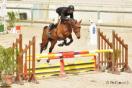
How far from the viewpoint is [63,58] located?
14.1 metres

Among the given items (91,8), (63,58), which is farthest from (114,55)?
(91,8)

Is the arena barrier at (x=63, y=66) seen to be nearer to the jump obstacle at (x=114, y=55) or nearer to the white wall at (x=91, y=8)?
the jump obstacle at (x=114, y=55)

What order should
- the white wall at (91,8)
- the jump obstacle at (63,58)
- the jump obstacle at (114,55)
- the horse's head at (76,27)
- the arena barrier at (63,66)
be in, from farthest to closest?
1. the white wall at (91,8)
2. the horse's head at (76,27)
3. the jump obstacle at (114,55)
4. the arena barrier at (63,66)
5. the jump obstacle at (63,58)

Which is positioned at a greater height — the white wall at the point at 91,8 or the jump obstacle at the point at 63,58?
the jump obstacle at the point at 63,58

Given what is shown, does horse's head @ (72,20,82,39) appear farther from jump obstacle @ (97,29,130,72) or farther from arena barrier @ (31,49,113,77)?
arena barrier @ (31,49,113,77)

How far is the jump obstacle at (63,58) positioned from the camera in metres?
12.9

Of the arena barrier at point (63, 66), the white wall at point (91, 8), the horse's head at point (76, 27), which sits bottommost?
the white wall at point (91, 8)

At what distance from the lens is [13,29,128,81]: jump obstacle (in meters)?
12.9

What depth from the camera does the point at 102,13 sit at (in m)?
36.0

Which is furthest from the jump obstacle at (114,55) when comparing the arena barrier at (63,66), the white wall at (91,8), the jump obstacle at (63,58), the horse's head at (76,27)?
the white wall at (91,8)

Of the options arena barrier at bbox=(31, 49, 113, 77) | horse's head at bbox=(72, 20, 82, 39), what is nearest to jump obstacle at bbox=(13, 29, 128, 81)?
arena barrier at bbox=(31, 49, 113, 77)

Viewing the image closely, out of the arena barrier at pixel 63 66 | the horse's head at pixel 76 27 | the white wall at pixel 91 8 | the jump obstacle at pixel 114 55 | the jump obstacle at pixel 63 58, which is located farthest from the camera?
the white wall at pixel 91 8

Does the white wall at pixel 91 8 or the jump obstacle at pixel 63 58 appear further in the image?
the white wall at pixel 91 8

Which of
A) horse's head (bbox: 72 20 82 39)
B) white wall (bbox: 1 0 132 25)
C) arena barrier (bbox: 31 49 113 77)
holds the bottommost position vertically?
white wall (bbox: 1 0 132 25)
